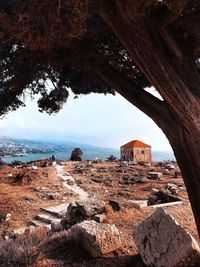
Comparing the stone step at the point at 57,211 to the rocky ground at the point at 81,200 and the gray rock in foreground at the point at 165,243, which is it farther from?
the gray rock in foreground at the point at 165,243

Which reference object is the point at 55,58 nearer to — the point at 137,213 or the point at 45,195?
the point at 137,213

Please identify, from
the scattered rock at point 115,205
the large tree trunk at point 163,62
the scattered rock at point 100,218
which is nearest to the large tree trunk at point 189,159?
the large tree trunk at point 163,62

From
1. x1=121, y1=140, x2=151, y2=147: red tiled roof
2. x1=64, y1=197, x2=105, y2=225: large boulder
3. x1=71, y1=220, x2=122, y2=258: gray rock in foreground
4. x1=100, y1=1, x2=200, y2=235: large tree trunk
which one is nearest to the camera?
x1=100, y1=1, x2=200, y2=235: large tree trunk

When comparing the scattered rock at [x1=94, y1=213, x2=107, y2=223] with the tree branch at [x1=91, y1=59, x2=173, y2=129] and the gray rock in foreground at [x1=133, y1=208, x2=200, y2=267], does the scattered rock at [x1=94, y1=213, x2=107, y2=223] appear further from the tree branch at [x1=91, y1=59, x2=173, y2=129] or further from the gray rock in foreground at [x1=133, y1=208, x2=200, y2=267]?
the tree branch at [x1=91, y1=59, x2=173, y2=129]

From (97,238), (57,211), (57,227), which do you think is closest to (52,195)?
(57,211)

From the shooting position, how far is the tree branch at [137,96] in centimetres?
760

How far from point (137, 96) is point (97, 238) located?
11.3ft

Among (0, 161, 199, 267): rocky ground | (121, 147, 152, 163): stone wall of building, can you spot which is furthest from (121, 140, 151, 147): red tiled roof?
(0, 161, 199, 267): rocky ground

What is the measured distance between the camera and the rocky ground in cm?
840

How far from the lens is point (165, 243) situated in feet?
24.7

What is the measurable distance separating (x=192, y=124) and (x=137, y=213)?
713 cm

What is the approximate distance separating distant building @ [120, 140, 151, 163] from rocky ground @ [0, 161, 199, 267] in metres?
33.3

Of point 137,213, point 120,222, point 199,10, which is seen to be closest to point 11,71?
point 199,10

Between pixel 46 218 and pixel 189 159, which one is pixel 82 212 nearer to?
pixel 46 218
